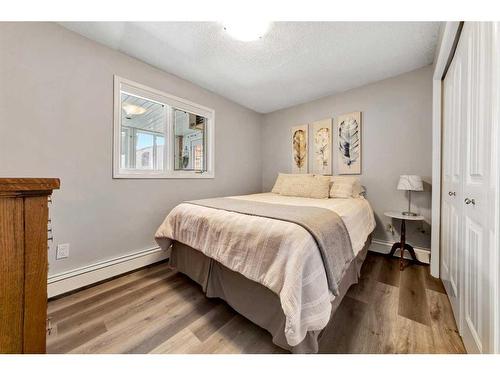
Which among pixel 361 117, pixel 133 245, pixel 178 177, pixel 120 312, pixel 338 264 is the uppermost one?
pixel 361 117

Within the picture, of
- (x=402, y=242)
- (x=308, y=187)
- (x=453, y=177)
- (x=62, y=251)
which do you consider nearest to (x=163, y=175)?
(x=62, y=251)

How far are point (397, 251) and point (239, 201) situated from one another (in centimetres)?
208

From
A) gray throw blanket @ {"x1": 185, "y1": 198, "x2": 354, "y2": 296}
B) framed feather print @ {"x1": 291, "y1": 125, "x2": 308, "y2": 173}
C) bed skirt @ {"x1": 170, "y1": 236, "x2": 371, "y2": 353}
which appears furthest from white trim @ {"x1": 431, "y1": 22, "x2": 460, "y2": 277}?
framed feather print @ {"x1": 291, "y1": 125, "x2": 308, "y2": 173}

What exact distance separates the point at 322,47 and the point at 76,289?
316 cm

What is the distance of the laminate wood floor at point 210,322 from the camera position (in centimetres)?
115

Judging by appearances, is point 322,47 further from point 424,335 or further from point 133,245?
point 133,245

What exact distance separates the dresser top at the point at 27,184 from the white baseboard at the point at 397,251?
3082 millimetres

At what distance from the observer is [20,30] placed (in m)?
1.47

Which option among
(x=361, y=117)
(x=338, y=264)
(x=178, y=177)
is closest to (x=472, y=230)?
(x=338, y=264)

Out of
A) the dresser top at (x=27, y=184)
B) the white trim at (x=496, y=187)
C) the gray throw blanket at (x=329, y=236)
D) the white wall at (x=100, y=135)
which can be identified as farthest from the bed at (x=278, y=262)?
the dresser top at (x=27, y=184)

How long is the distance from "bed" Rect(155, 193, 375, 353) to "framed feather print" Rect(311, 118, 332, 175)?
4.31ft

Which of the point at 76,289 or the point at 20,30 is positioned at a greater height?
the point at 20,30

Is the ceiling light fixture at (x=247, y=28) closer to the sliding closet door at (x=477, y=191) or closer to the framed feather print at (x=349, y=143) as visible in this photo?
the sliding closet door at (x=477, y=191)

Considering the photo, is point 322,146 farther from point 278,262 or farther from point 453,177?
point 278,262
